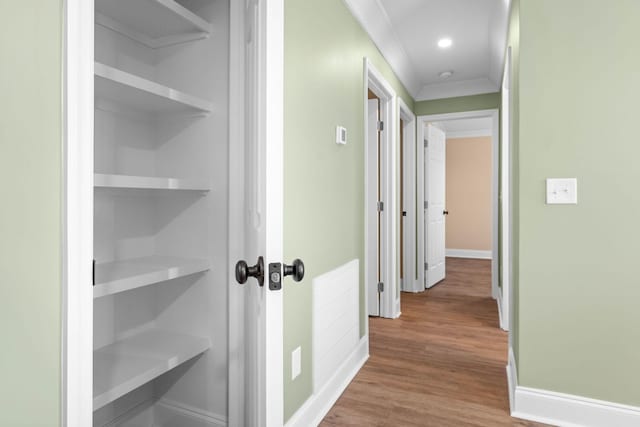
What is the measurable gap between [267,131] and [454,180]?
7.56 metres

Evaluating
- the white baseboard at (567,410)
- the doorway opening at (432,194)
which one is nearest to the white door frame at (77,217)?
the white baseboard at (567,410)

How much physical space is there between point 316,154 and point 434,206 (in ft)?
11.2

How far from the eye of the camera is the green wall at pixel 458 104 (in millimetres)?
4285

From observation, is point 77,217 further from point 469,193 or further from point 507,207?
point 469,193

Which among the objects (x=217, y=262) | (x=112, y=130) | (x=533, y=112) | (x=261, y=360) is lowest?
(x=261, y=360)

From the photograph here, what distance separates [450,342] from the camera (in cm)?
302

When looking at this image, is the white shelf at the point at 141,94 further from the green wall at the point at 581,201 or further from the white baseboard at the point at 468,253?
the white baseboard at the point at 468,253

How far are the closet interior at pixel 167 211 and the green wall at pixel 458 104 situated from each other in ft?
11.0

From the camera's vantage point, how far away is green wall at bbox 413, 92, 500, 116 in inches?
169

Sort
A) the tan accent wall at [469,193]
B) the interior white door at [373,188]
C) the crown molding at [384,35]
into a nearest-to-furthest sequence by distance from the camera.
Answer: the crown molding at [384,35] → the interior white door at [373,188] → the tan accent wall at [469,193]
